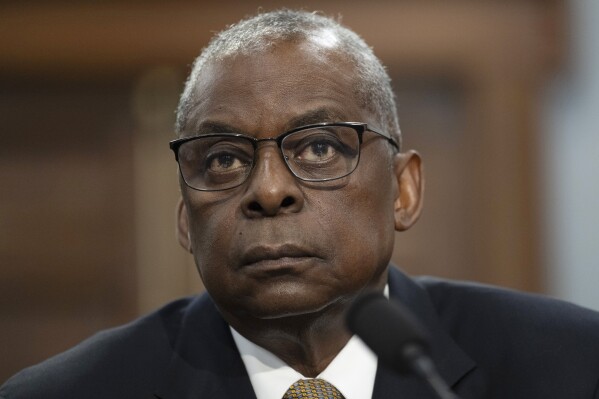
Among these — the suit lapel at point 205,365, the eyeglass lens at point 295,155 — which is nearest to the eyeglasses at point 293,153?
the eyeglass lens at point 295,155

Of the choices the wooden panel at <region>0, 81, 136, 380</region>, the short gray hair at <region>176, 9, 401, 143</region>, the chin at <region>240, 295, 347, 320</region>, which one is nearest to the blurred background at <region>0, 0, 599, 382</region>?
the wooden panel at <region>0, 81, 136, 380</region>

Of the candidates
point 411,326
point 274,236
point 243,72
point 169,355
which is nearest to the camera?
point 411,326

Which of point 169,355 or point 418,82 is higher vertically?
point 418,82

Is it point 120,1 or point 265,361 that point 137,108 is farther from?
point 265,361

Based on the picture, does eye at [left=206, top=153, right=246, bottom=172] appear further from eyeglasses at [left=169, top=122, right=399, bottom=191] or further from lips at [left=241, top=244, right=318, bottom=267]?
lips at [left=241, top=244, right=318, bottom=267]

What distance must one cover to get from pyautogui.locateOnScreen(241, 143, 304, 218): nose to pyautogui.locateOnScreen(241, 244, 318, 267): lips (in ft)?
0.24

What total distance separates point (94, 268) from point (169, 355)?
2.24 meters

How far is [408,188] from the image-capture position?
2490mm

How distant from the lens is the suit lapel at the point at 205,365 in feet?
7.40

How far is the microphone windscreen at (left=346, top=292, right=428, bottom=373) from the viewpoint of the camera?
4.67ft

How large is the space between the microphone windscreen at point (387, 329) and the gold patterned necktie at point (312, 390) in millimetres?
726

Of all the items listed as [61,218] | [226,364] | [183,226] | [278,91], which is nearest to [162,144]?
[61,218]

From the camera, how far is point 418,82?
4.60 metres

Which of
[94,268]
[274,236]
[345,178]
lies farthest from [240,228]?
[94,268]
